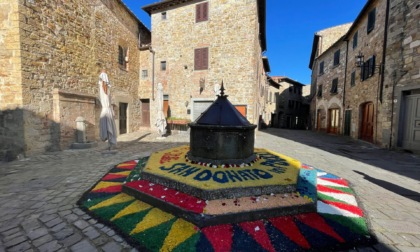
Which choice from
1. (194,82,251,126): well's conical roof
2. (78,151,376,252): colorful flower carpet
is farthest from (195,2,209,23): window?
(78,151,376,252): colorful flower carpet

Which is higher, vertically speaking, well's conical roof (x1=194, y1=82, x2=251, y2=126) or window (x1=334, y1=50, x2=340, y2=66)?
window (x1=334, y1=50, x2=340, y2=66)

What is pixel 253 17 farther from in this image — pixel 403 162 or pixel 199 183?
pixel 199 183

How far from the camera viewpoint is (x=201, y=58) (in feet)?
41.3

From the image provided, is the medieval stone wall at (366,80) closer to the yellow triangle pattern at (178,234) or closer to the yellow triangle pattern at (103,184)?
the yellow triangle pattern at (178,234)

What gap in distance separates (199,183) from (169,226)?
758mm

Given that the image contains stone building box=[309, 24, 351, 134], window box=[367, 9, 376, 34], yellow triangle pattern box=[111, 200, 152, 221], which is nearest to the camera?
yellow triangle pattern box=[111, 200, 152, 221]

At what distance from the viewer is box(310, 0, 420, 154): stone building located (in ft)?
23.3

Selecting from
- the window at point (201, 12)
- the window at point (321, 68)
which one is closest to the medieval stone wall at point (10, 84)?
the window at point (201, 12)

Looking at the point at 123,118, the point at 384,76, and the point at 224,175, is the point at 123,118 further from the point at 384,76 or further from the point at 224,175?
the point at 384,76

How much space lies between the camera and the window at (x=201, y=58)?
1245cm

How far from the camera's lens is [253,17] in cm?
1116

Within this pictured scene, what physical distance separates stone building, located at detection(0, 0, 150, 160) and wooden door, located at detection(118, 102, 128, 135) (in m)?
0.90

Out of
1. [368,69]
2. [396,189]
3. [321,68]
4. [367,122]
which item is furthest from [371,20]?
[396,189]

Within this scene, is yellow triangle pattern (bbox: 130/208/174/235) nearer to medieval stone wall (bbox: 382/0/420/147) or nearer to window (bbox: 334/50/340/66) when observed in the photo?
medieval stone wall (bbox: 382/0/420/147)
